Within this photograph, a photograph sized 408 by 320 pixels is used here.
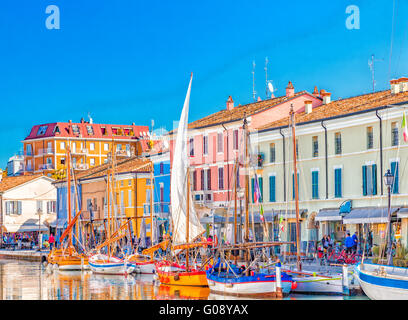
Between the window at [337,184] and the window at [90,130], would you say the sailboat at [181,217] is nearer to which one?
the window at [337,184]

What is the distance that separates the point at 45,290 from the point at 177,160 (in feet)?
32.7

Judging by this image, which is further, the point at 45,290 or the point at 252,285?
the point at 45,290

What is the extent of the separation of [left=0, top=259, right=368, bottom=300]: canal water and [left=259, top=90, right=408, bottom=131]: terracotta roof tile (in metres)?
15.7

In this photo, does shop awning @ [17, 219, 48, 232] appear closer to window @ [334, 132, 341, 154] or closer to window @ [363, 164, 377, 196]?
window @ [334, 132, 341, 154]

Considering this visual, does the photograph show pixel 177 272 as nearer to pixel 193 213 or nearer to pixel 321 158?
pixel 193 213

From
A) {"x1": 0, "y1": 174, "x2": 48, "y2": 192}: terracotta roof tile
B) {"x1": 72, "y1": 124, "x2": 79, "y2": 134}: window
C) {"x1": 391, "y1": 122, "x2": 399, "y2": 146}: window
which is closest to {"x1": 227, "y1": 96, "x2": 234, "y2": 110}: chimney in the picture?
{"x1": 391, "y1": 122, "x2": 399, "y2": 146}: window

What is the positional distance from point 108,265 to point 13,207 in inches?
2057

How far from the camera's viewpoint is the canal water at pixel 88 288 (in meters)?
39.7

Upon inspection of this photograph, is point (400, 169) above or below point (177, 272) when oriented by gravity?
above

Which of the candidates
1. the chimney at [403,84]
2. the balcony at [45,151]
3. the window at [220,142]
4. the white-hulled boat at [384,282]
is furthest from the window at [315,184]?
the balcony at [45,151]

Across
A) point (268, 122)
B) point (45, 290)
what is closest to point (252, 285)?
point (45, 290)

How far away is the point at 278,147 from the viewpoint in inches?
2345

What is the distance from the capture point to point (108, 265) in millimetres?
55594
